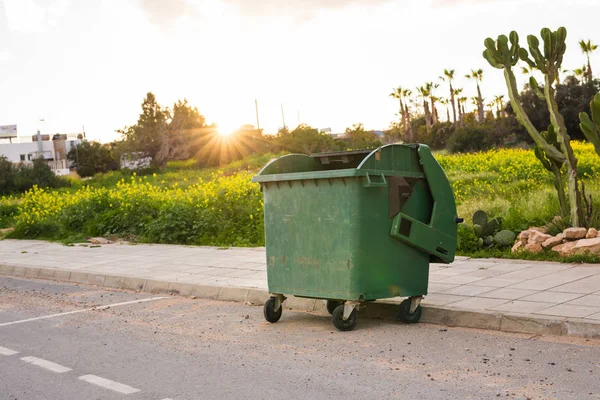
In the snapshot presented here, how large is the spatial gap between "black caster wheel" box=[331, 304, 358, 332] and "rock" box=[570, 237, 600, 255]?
3900mm

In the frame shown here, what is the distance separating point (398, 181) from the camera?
714 centimetres

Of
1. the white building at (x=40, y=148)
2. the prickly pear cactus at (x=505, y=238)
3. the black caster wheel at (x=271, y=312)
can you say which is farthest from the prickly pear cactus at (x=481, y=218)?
the white building at (x=40, y=148)

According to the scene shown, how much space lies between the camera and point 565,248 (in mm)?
9852

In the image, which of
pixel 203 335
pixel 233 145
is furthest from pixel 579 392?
pixel 233 145

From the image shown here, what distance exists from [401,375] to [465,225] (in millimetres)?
6561

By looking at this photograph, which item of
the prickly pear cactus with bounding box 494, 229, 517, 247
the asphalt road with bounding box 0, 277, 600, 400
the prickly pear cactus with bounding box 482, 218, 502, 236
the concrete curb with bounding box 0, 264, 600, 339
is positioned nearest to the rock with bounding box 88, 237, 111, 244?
the concrete curb with bounding box 0, 264, 600, 339

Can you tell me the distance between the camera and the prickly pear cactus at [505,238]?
1088 centimetres

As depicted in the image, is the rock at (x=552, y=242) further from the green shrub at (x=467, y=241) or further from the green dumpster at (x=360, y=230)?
the green dumpster at (x=360, y=230)

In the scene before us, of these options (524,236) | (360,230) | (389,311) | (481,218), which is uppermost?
(360,230)

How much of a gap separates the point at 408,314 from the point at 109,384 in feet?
9.72

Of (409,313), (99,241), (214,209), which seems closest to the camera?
(409,313)

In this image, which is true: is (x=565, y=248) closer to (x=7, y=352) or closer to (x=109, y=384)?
(x=109, y=384)

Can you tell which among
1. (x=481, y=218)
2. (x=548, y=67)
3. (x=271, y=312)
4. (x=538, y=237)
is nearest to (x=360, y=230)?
(x=271, y=312)

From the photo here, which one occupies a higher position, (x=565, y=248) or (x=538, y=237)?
(x=538, y=237)
